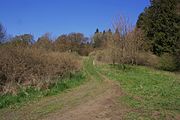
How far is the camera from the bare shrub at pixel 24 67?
17297 mm

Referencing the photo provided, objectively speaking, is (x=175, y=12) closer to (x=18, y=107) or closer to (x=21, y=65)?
(x=21, y=65)

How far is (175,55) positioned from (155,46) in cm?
631

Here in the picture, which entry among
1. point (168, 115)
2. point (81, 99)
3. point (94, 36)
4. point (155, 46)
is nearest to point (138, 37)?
point (155, 46)

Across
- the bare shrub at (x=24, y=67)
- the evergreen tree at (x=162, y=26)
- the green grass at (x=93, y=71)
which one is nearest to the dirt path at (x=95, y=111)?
the bare shrub at (x=24, y=67)

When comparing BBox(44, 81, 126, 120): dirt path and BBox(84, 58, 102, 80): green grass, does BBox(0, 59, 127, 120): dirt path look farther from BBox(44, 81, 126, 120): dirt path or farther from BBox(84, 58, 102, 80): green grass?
BBox(84, 58, 102, 80): green grass

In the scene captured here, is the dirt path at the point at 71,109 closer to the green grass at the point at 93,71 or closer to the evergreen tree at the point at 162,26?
the green grass at the point at 93,71

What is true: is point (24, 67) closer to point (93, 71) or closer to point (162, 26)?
point (93, 71)

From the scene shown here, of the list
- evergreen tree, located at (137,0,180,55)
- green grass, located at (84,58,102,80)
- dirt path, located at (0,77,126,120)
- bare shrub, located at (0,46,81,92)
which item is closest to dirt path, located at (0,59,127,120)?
dirt path, located at (0,77,126,120)

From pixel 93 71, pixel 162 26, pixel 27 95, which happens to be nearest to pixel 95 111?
pixel 27 95

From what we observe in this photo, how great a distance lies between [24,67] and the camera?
61.4ft

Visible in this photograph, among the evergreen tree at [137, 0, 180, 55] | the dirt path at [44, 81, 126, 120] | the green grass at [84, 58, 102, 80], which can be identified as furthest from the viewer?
the evergreen tree at [137, 0, 180, 55]

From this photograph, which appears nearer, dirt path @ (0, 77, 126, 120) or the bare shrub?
dirt path @ (0, 77, 126, 120)

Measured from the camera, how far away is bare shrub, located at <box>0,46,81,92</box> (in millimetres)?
17297

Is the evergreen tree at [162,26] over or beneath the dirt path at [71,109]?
over
